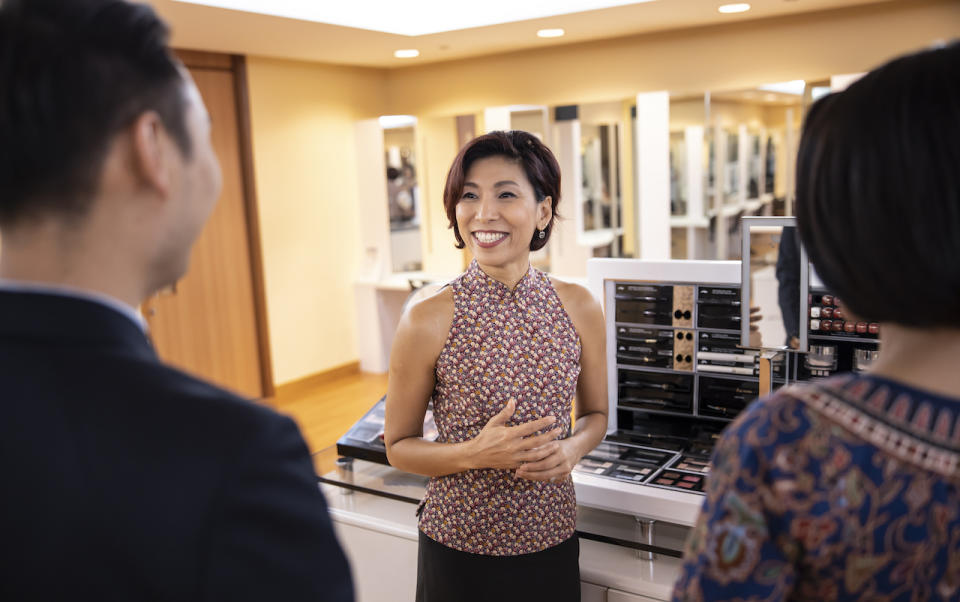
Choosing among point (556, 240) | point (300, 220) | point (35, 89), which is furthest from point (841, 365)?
point (300, 220)

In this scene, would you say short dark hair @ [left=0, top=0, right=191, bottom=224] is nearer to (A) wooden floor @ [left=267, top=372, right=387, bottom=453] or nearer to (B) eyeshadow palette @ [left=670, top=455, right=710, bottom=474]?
(B) eyeshadow palette @ [left=670, top=455, right=710, bottom=474]

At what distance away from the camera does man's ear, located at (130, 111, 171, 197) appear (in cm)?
58

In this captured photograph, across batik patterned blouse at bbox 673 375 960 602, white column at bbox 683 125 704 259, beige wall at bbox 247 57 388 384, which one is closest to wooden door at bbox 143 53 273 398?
beige wall at bbox 247 57 388 384

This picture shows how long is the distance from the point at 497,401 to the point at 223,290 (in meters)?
4.36

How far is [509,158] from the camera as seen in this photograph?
A: 1.64 m

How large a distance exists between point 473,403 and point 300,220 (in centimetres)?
465

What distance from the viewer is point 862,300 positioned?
63 centimetres

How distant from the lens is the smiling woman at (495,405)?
59.1 inches

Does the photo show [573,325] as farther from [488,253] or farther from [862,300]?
[862,300]

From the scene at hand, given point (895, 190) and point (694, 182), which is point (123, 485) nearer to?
point (895, 190)

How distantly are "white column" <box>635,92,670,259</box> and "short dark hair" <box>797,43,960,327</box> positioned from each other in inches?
179

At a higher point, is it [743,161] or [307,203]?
[743,161]

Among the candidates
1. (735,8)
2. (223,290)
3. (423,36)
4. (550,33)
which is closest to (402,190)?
(423,36)

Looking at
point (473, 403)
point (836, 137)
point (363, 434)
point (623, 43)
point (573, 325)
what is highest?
point (623, 43)
